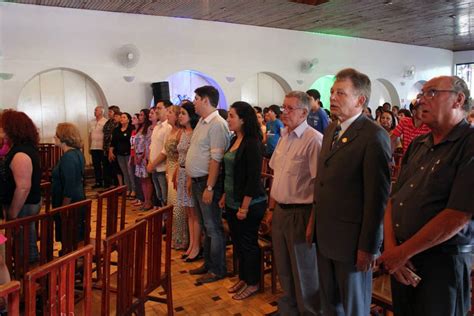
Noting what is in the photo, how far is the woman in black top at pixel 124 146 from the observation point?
19.7ft

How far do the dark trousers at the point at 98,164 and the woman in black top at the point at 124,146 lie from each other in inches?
39.0

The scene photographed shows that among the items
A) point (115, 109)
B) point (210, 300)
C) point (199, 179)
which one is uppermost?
point (115, 109)

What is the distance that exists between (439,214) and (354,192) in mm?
389

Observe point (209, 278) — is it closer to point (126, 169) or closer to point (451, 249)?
point (451, 249)

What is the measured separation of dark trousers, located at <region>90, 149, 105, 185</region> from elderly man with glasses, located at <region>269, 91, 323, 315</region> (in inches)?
216

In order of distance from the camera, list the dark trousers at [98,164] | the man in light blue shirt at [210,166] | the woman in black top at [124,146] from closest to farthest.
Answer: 1. the man in light blue shirt at [210,166]
2. the woman in black top at [124,146]
3. the dark trousers at [98,164]

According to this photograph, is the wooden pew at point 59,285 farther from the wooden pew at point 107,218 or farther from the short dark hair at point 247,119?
the short dark hair at point 247,119

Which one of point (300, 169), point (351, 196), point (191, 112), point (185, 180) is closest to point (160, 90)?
point (191, 112)

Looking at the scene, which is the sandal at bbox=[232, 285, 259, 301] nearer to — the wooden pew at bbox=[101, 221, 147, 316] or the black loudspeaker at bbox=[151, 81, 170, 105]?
the wooden pew at bbox=[101, 221, 147, 316]

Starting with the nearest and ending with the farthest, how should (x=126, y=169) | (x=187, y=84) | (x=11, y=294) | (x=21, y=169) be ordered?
(x=11, y=294) < (x=21, y=169) < (x=126, y=169) < (x=187, y=84)

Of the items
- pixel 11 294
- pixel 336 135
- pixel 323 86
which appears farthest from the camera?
pixel 323 86

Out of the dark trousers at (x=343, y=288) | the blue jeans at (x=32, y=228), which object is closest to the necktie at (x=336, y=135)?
the dark trousers at (x=343, y=288)

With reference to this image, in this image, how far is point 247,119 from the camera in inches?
110

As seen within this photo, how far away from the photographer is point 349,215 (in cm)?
176
